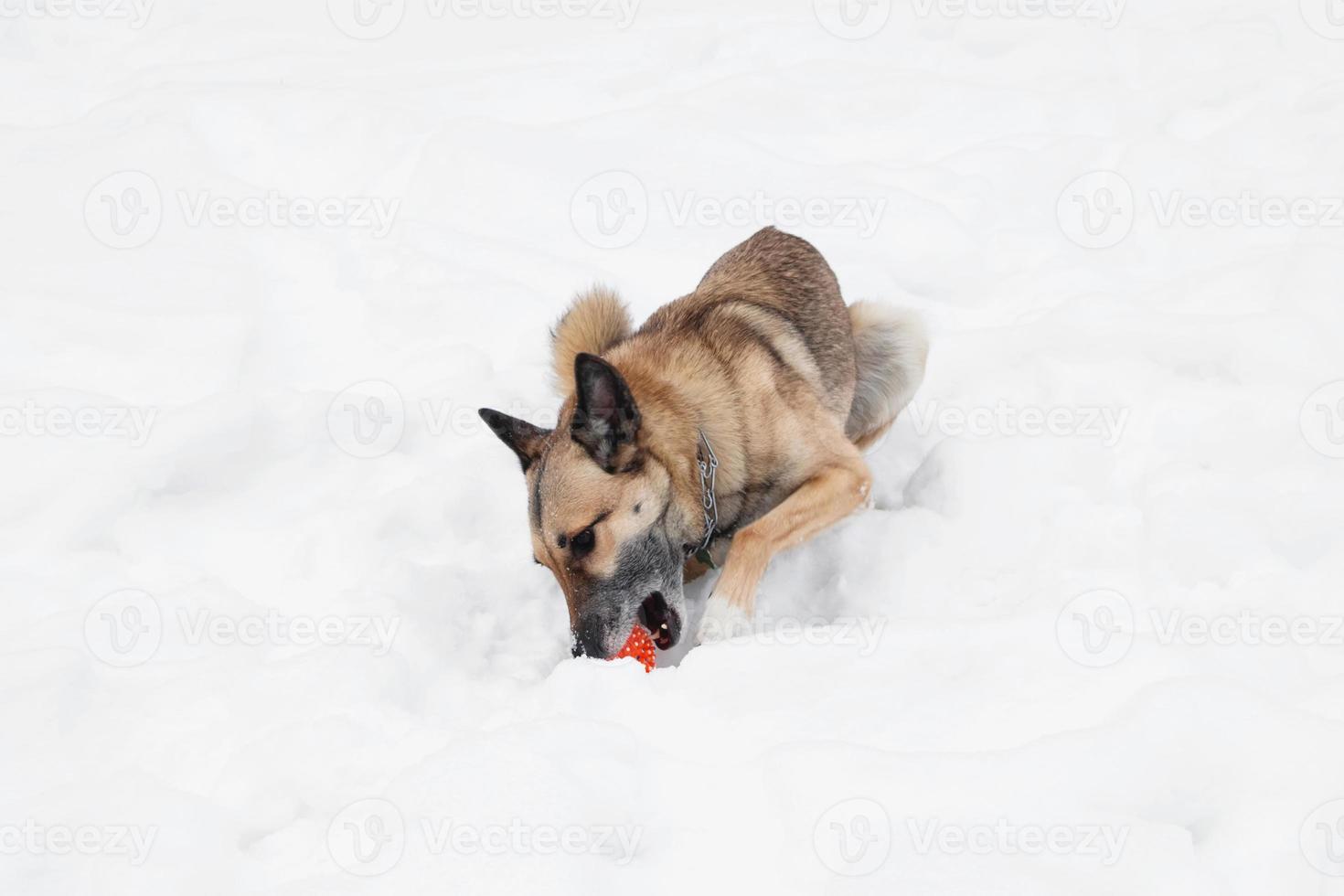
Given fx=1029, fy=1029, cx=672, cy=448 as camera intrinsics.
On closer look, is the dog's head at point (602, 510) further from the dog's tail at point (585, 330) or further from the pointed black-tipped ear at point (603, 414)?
the dog's tail at point (585, 330)

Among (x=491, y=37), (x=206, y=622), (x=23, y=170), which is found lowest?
(x=206, y=622)

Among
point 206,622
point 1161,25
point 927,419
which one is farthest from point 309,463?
point 1161,25

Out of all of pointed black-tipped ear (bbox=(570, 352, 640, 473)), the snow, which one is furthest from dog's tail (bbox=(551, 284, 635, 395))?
pointed black-tipped ear (bbox=(570, 352, 640, 473))

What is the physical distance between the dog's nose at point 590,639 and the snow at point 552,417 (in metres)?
0.26

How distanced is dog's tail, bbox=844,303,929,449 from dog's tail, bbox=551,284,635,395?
126 centimetres

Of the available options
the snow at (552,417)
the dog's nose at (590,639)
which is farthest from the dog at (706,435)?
the snow at (552,417)

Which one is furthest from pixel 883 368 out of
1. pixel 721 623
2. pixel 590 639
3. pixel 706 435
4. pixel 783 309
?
pixel 590 639

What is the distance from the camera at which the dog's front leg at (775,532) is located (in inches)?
159

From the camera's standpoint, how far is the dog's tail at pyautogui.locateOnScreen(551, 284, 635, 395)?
5031 mm

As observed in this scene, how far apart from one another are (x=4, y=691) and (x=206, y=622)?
673 millimetres

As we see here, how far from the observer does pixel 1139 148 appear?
6.98 m

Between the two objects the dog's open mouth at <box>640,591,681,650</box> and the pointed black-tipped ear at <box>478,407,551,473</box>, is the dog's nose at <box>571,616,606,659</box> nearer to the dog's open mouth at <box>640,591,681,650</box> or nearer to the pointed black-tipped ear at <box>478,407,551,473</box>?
the dog's open mouth at <box>640,591,681,650</box>

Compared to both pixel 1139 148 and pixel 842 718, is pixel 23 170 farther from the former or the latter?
pixel 1139 148

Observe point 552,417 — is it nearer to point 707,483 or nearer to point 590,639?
point 707,483
